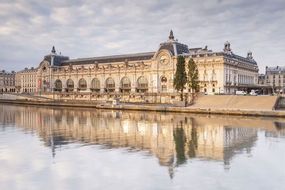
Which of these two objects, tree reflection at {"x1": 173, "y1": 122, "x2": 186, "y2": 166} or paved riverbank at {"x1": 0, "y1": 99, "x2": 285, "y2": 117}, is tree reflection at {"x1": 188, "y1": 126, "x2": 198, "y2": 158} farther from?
paved riverbank at {"x1": 0, "y1": 99, "x2": 285, "y2": 117}

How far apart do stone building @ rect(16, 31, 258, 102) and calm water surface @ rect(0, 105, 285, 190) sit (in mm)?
42260

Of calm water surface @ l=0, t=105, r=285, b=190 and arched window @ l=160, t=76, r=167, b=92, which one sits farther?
arched window @ l=160, t=76, r=167, b=92

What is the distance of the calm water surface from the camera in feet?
51.3

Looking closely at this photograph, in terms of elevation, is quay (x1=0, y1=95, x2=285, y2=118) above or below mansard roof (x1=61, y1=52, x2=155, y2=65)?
Answer: below

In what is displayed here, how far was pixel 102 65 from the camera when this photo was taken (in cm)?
10350

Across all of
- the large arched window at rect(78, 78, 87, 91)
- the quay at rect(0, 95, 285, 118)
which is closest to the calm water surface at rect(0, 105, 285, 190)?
the quay at rect(0, 95, 285, 118)

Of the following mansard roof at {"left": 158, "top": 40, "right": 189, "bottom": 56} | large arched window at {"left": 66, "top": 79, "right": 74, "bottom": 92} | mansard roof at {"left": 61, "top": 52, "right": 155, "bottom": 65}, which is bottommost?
large arched window at {"left": 66, "top": 79, "right": 74, "bottom": 92}

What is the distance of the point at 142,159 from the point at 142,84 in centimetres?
7403

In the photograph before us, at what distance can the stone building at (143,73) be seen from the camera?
265 ft

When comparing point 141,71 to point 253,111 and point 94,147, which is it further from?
point 94,147

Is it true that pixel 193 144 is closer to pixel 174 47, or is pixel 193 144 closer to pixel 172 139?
pixel 172 139

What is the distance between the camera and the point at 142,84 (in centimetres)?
9412

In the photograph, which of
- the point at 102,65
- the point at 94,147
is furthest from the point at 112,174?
the point at 102,65

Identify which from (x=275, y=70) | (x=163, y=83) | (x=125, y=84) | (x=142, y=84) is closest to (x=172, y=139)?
(x=163, y=83)
